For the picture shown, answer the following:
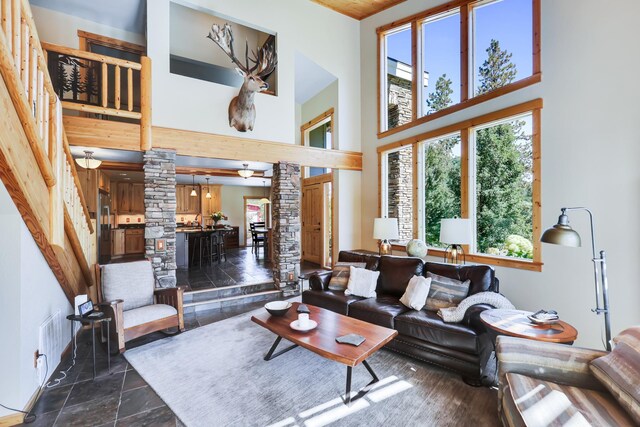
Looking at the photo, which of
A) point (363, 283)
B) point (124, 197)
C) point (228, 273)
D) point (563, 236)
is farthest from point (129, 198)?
point (563, 236)

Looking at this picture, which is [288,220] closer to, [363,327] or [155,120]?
[155,120]

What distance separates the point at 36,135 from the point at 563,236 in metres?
3.79

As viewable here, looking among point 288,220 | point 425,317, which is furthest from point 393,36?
point 425,317

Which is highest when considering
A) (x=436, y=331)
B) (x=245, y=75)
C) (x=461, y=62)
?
(x=461, y=62)

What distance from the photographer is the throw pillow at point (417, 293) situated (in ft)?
10.6

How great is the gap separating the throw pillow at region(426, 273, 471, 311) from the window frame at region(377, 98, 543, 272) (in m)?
1.21

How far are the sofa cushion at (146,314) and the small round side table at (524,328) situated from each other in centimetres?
335

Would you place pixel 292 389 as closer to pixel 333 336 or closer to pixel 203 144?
pixel 333 336

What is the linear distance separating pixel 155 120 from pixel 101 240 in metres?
4.61

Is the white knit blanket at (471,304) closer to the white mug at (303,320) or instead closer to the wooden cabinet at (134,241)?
the white mug at (303,320)

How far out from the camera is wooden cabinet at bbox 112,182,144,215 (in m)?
8.78

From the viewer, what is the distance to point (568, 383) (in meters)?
1.84

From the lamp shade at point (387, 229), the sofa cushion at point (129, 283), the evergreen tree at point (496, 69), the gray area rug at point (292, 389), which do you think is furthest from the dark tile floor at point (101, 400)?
the evergreen tree at point (496, 69)

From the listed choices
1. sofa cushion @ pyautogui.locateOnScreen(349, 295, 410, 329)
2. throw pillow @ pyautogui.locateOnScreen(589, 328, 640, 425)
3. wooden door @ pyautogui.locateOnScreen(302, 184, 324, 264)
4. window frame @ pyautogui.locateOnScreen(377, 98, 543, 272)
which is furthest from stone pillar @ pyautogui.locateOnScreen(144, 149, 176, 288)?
throw pillow @ pyautogui.locateOnScreen(589, 328, 640, 425)
